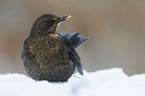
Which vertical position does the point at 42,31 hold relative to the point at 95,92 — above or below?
above

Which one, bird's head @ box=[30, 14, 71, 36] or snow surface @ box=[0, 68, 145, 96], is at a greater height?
bird's head @ box=[30, 14, 71, 36]

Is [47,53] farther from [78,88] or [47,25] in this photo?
[78,88]

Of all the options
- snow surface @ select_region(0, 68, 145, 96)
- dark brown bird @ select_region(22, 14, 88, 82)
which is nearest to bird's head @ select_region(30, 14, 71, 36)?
dark brown bird @ select_region(22, 14, 88, 82)

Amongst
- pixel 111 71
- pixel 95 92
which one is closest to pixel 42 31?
pixel 95 92

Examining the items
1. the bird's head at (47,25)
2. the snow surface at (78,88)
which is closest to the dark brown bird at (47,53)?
the bird's head at (47,25)

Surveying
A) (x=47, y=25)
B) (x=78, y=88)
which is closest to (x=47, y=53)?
(x=47, y=25)

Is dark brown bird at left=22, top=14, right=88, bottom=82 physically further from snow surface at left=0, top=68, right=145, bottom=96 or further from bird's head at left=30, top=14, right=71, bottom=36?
snow surface at left=0, top=68, right=145, bottom=96

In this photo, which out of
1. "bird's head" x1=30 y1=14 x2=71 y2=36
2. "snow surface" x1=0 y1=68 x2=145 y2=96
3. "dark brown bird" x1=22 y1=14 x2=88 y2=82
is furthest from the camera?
"bird's head" x1=30 y1=14 x2=71 y2=36

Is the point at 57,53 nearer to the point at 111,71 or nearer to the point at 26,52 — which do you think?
the point at 26,52
